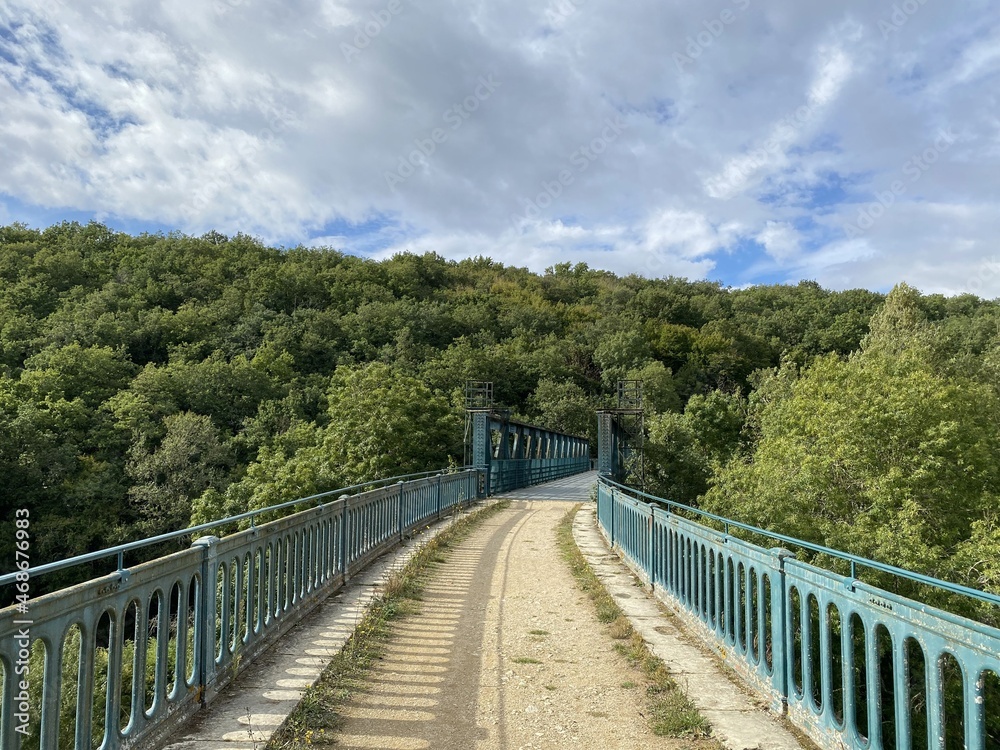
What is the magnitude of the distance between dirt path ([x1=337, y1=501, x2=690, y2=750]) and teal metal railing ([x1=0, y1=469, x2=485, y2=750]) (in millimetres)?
976

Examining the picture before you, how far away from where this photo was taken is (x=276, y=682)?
4387mm

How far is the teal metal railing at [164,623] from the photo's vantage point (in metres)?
2.56

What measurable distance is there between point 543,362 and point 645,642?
69801mm

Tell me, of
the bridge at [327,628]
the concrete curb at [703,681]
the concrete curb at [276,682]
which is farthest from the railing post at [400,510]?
the concrete curb at [703,681]

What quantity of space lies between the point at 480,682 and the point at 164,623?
2.21 m

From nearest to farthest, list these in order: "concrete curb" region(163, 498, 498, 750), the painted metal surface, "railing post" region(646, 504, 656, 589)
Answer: "concrete curb" region(163, 498, 498, 750) → "railing post" region(646, 504, 656, 589) → the painted metal surface

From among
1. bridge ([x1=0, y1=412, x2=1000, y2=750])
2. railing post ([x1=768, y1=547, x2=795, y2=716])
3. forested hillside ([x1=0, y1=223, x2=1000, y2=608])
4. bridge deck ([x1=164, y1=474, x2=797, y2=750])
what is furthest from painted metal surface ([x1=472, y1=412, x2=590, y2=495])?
railing post ([x1=768, y1=547, x2=795, y2=716])

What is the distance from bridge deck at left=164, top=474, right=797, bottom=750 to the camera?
3.68 metres

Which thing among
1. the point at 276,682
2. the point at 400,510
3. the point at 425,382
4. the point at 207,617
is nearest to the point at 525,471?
the point at 400,510

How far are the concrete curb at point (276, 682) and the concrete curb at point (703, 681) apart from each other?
2.59 meters

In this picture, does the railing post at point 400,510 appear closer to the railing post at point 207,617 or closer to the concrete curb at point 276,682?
the concrete curb at point 276,682

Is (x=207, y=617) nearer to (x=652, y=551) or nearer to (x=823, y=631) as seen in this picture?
(x=823, y=631)

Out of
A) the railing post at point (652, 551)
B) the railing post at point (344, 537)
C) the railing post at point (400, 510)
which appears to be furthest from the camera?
the railing post at point (400, 510)

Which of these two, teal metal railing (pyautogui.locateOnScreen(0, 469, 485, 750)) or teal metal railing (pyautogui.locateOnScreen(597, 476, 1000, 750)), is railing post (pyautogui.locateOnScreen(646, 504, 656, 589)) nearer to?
teal metal railing (pyautogui.locateOnScreen(597, 476, 1000, 750))
